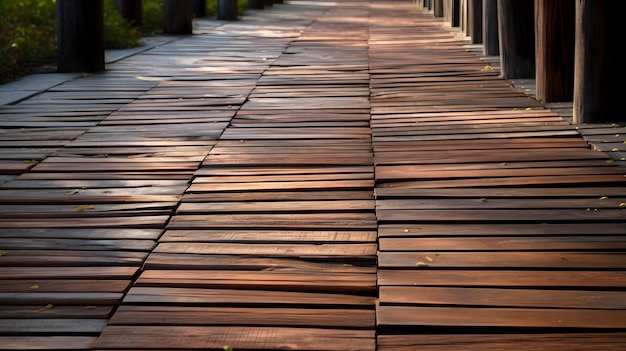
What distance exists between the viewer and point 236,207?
10.6 feet

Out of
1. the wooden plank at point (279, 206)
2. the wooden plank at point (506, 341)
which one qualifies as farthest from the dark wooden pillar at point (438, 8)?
the wooden plank at point (506, 341)

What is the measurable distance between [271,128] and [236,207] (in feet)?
4.98

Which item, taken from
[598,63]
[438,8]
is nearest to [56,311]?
[598,63]

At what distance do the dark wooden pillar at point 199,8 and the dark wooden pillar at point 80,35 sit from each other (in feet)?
23.6

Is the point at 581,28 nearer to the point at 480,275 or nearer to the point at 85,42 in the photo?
the point at 480,275

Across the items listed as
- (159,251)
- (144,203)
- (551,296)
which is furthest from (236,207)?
(551,296)

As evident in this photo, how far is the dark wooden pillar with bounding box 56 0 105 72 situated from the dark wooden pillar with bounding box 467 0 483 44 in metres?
3.28

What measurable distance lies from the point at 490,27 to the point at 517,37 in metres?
1.38

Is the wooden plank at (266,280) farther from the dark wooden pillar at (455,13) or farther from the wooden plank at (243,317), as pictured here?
the dark wooden pillar at (455,13)

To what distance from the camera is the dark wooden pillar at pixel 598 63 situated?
4543 mm

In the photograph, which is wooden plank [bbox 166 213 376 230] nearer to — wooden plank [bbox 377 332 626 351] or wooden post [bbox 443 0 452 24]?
wooden plank [bbox 377 332 626 351]

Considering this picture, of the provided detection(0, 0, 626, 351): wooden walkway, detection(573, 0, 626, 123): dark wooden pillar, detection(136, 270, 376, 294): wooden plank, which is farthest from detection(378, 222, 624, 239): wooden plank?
detection(573, 0, 626, 123): dark wooden pillar

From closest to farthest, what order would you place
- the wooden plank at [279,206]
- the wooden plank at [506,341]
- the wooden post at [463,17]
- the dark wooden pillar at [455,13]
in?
the wooden plank at [506,341]
the wooden plank at [279,206]
the wooden post at [463,17]
the dark wooden pillar at [455,13]

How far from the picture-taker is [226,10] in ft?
43.4
